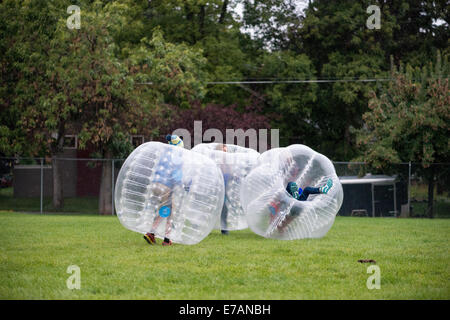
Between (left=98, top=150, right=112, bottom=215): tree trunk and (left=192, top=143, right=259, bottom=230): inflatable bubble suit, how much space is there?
40.3 ft

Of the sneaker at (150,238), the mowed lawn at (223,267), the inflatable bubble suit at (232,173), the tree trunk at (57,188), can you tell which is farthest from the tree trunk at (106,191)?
Answer: the sneaker at (150,238)

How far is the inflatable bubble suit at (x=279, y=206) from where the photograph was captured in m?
11.6

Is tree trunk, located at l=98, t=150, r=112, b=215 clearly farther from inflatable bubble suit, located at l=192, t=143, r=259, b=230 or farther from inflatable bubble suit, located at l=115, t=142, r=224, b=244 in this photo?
inflatable bubble suit, located at l=115, t=142, r=224, b=244

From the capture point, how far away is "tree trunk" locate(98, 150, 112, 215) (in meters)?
24.5

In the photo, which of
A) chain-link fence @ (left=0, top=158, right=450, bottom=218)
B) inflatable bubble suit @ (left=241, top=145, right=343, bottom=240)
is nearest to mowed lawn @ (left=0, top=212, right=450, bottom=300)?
inflatable bubble suit @ (left=241, top=145, right=343, bottom=240)

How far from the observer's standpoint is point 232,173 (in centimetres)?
1277

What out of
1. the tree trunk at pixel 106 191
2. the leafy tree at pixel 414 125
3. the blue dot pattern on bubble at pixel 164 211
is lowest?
the tree trunk at pixel 106 191

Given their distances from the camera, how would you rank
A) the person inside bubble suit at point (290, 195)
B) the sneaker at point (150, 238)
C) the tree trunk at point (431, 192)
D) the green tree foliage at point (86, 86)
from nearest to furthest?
the sneaker at point (150, 238) → the person inside bubble suit at point (290, 195) → the green tree foliage at point (86, 86) → the tree trunk at point (431, 192)

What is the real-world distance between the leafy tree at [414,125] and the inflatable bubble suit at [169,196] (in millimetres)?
14313

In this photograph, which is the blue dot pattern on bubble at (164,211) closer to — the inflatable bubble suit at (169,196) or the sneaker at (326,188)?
the inflatable bubble suit at (169,196)

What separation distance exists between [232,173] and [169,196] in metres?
2.89

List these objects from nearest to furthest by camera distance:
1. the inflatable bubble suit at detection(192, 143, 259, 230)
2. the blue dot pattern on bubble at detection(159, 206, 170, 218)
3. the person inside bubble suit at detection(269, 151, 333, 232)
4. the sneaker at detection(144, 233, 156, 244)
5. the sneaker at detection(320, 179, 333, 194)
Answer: the blue dot pattern on bubble at detection(159, 206, 170, 218)
the sneaker at detection(144, 233, 156, 244)
the person inside bubble suit at detection(269, 151, 333, 232)
the sneaker at detection(320, 179, 333, 194)
the inflatable bubble suit at detection(192, 143, 259, 230)

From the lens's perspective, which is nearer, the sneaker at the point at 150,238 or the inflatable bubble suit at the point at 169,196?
the inflatable bubble suit at the point at 169,196

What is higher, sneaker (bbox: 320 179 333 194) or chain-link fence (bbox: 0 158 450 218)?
sneaker (bbox: 320 179 333 194)
